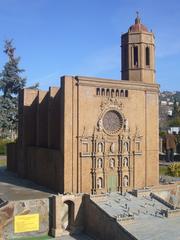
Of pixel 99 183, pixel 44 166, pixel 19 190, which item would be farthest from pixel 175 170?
pixel 19 190

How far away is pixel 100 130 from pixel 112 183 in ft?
15.0

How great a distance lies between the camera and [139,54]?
111 ft

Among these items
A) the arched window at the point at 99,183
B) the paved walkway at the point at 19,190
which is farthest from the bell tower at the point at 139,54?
the paved walkway at the point at 19,190

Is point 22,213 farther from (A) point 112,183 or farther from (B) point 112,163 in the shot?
(B) point 112,163

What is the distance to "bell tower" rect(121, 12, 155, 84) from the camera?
1337 inches

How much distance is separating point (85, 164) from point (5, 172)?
15.1 metres

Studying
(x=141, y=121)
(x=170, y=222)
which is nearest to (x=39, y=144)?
(x=141, y=121)

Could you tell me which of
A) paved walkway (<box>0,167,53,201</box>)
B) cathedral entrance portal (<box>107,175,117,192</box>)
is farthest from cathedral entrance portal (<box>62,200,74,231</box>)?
cathedral entrance portal (<box>107,175,117,192</box>)

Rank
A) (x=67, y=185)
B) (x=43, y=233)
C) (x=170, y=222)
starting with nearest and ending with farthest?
(x=170, y=222) → (x=43, y=233) → (x=67, y=185)

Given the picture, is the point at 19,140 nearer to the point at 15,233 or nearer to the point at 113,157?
the point at 113,157

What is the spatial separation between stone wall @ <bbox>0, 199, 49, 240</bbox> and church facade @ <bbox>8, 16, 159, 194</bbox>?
8.92ft

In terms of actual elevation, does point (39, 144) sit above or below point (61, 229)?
above

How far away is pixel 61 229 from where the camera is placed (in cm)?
2666

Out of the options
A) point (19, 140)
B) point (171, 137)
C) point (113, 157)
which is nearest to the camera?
point (113, 157)
